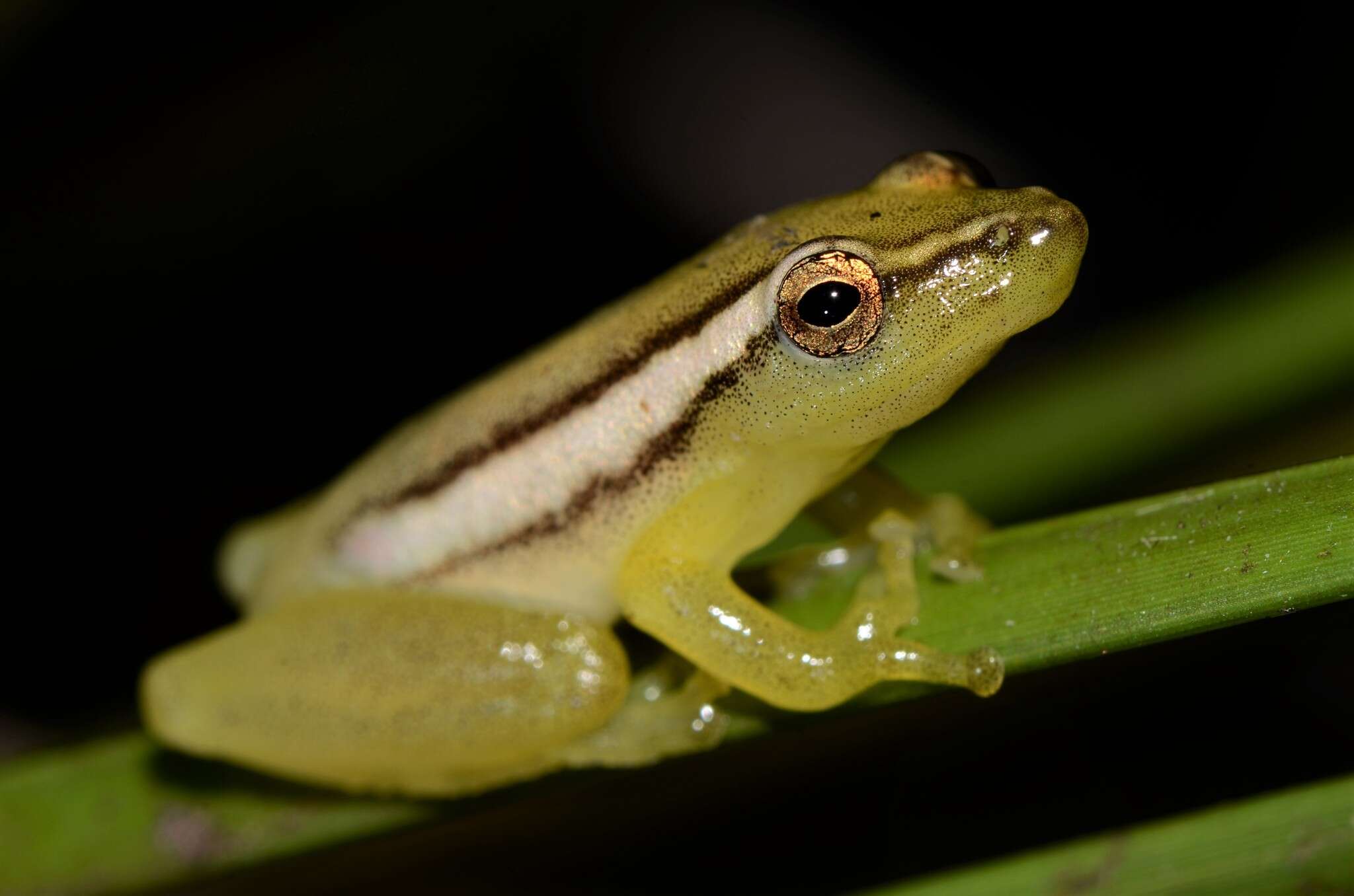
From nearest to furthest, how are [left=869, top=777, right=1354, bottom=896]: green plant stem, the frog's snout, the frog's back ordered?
1. [left=869, top=777, right=1354, bottom=896]: green plant stem
2. the frog's snout
3. the frog's back

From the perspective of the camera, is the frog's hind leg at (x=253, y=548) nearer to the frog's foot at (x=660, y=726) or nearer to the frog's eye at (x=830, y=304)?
the frog's foot at (x=660, y=726)

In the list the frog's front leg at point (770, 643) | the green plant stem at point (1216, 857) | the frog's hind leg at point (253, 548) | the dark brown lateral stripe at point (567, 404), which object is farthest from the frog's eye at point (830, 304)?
the frog's hind leg at point (253, 548)

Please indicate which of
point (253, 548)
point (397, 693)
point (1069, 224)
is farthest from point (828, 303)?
point (253, 548)

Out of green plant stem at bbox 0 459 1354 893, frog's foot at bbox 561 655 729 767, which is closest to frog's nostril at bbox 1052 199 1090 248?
green plant stem at bbox 0 459 1354 893

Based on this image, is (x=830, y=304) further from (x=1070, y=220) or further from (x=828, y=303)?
(x=1070, y=220)

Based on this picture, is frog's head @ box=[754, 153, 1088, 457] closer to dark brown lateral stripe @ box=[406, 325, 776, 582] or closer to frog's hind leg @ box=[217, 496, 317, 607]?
dark brown lateral stripe @ box=[406, 325, 776, 582]
